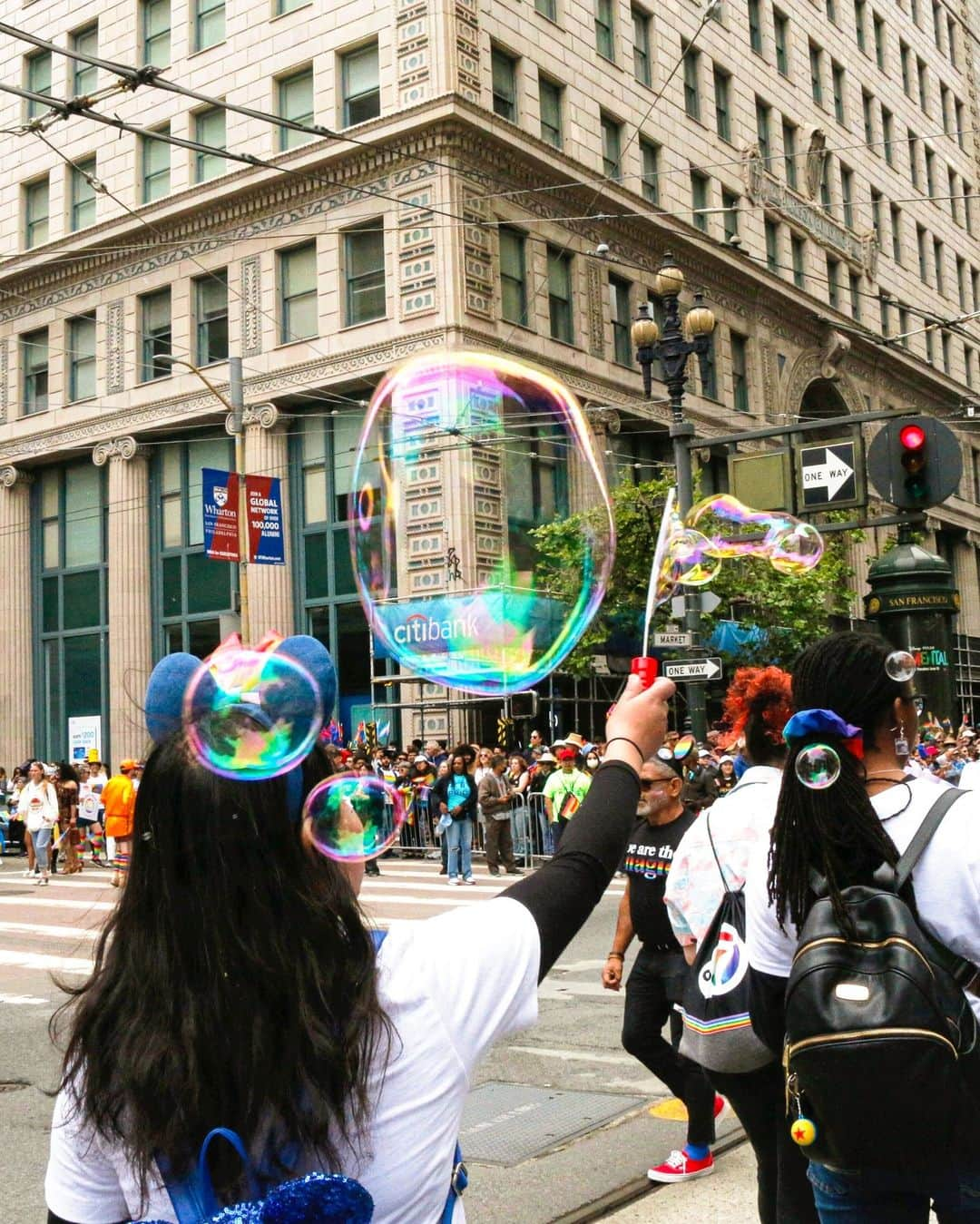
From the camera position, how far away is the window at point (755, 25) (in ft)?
134

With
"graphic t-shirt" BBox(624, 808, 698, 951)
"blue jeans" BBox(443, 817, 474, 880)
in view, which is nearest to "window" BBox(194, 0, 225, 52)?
"blue jeans" BBox(443, 817, 474, 880)

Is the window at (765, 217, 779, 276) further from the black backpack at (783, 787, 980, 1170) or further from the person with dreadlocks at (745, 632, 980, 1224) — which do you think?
the black backpack at (783, 787, 980, 1170)

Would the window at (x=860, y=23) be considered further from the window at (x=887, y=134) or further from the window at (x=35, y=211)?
the window at (x=35, y=211)

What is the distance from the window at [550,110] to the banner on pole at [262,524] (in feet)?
39.4

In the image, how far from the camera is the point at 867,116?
158 feet

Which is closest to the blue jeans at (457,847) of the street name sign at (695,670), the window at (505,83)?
the street name sign at (695,670)

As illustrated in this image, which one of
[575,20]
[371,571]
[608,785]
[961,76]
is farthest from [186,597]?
[961,76]

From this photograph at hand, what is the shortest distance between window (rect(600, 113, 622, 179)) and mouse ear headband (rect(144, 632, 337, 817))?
32.7 m

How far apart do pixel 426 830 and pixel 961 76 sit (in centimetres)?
4701

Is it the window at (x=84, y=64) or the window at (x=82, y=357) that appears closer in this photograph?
the window at (x=82, y=357)

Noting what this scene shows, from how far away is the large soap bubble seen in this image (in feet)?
20.6

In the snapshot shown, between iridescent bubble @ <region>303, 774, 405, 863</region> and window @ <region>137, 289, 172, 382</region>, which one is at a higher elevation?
window @ <region>137, 289, 172, 382</region>

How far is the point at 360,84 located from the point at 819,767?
29.6 m

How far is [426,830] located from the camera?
78.6 ft
